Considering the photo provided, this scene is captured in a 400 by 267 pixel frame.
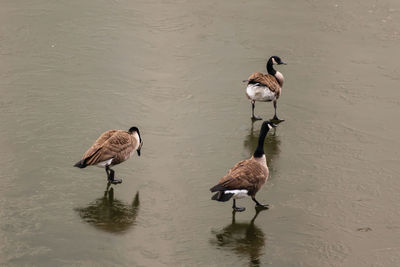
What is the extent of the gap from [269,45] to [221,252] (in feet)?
25.4

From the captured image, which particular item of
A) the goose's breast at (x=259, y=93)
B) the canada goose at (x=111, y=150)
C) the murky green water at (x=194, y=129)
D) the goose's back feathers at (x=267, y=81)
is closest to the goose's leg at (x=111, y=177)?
the canada goose at (x=111, y=150)

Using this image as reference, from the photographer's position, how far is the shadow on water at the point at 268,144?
11.7 meters

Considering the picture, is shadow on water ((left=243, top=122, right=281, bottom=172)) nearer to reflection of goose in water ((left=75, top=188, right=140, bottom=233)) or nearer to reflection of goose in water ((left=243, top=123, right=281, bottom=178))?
reflection of goose in water ((left=243, top=123, right=281, bottom=178))

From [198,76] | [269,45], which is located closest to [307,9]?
[269,45]

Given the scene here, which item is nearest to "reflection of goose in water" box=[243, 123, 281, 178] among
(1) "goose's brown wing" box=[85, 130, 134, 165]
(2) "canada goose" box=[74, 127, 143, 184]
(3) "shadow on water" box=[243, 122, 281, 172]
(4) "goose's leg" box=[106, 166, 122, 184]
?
(3) "shadow on water" box=[243, 122, 281, 172]

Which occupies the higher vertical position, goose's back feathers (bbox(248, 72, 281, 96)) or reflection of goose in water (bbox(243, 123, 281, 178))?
goose's back feathers (bbox(248, 72, 281, 96))

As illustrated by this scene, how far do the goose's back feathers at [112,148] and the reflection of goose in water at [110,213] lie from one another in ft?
1.94

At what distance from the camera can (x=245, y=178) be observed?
31.7ft

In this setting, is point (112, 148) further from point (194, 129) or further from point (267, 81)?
point (267, 81)

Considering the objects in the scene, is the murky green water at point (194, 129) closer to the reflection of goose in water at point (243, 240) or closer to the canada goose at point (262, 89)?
the reflection of goose in water at point (243, 240)

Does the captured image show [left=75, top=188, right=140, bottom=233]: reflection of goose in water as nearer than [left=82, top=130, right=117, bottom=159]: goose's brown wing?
Yes

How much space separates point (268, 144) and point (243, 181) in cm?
262

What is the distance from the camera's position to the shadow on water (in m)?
11.7

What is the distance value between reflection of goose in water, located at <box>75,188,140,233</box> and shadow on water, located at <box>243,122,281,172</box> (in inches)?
102
